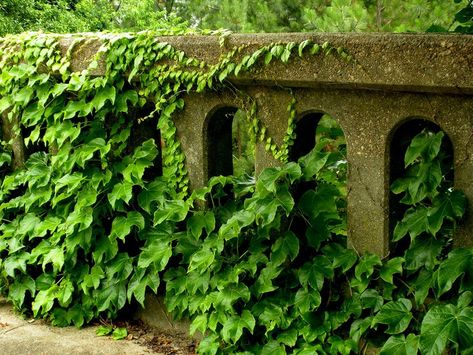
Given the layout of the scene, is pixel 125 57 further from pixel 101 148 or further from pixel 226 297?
pixel 226 297

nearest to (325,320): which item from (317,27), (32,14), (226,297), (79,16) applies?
(226,297)

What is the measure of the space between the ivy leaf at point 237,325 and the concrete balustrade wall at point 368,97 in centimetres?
66

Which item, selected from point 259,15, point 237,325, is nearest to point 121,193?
point 237,325

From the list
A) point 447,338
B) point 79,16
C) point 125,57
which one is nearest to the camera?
point 447,338

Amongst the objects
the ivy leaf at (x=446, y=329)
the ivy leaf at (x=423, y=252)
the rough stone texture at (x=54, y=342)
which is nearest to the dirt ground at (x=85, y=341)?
the rough stone texture at (x=54, y=342)

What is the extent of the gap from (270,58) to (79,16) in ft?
27.9

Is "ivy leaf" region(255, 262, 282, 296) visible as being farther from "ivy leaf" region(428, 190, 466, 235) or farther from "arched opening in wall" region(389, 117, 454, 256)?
"ivy leaf" region(428, 190, 466, 235)

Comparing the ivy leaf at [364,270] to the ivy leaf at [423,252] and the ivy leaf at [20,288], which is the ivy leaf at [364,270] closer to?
the ivy leaf at [423,252]

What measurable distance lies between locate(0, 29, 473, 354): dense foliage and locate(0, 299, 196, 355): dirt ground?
13cm

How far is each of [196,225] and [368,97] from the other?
1.21 m

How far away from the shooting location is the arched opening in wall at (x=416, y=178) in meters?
3.10

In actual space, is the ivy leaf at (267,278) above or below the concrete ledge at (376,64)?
below

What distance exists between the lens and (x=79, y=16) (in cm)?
1134

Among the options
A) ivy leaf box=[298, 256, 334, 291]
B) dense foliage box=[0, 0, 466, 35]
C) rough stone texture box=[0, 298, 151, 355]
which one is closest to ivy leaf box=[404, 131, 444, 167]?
ivy leaf box=[298, 256, 334, 291]
